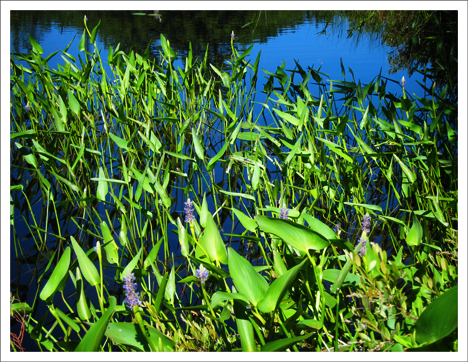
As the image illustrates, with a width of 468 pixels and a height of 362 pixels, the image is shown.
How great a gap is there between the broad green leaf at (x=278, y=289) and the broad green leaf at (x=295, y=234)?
70 millimetres

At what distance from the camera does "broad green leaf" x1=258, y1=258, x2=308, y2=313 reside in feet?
2.05

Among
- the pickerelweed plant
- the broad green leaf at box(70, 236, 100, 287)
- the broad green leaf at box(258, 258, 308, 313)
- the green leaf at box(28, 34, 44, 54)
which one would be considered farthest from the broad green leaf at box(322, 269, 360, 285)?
the green leaf at box(28, 34, 44, 54)

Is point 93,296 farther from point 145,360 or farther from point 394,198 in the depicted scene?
point 394,198

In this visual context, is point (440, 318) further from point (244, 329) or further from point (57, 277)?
point (57, 277)

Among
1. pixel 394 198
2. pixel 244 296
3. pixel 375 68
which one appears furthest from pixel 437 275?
pixel 375 68

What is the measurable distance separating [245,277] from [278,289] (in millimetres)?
65

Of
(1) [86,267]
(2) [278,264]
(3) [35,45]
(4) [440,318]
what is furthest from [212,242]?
(3) [35,45]

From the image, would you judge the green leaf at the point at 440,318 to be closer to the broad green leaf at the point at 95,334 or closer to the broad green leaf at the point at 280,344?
the broad green leaf at the point at 280,344

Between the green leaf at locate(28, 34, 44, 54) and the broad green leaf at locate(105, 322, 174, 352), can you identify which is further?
the green leaf at locate(28, 34, 44, 54)

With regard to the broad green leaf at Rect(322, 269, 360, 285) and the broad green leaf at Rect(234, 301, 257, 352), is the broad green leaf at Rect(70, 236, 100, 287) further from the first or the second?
the broad green leaf at Rect(322, 269, 360, 285)

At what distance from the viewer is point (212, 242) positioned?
2.67 feet

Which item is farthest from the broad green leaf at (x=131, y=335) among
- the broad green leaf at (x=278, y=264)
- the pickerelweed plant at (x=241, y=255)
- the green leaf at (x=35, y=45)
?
the green leaf at (x=35, y=45)

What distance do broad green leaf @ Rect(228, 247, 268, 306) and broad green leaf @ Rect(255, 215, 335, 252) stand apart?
0.08m

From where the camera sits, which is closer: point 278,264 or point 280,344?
point 280,344
